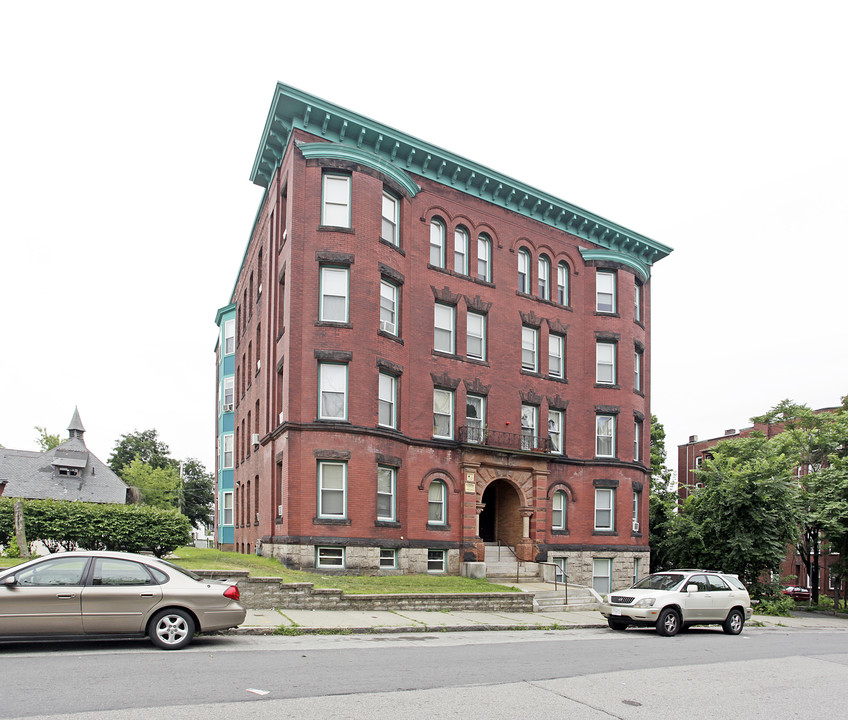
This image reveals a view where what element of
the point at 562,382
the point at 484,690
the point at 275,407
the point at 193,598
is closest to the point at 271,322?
the point at 275,407

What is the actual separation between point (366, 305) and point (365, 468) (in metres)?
5.23

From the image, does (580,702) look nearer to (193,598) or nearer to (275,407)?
(193,598)

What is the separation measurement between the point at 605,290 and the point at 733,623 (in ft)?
58.9

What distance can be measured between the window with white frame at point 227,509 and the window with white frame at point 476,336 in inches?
671

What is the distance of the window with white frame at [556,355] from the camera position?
32656 millimetres

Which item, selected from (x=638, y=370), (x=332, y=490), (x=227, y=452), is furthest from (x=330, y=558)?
(x=227, y=452)

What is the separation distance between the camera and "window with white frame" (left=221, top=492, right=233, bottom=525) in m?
39.6

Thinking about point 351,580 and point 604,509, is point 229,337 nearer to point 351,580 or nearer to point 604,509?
point 604,509

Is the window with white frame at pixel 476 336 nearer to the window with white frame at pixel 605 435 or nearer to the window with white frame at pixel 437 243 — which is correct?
the window with white frame at pixel 437 243

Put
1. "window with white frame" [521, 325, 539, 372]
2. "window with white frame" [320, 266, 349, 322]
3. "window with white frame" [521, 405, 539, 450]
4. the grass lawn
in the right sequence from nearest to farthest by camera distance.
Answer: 1. the grass lawn
2. "window with white frame" [320, 266, 349, 322]
3. "window with white frame" [521, 405, 539, 450]
4. "window with white frame" [521, 325, 539, 372]

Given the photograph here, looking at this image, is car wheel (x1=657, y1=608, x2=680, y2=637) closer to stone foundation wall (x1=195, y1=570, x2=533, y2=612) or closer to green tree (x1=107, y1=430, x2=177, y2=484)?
stone foundation wall (x1=195, y1=570, x2=533, y2=612)

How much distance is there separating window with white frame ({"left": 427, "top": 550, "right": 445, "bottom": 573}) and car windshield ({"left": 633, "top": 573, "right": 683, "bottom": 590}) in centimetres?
864

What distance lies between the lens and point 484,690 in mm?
9680

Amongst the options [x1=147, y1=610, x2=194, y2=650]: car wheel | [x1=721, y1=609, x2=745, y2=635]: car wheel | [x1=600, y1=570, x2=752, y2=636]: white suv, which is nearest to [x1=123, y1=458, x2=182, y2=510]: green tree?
[x1=600, y1=570, x2=752, y2=636]: white suv
